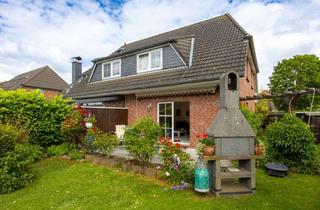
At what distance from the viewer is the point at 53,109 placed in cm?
1155

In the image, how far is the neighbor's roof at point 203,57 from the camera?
1127 cm

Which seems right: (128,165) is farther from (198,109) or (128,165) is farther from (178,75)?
(178,75)

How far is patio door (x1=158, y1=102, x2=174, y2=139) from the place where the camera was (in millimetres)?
12796

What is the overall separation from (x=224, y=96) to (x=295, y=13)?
10.0 meters

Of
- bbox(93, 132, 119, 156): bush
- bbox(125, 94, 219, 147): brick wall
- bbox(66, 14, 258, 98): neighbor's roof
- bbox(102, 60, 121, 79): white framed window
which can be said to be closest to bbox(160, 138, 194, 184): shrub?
bbox(93, 132, 119, 156): bush

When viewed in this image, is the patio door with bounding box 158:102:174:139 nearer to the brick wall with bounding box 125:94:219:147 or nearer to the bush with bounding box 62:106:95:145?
the brick wall with bounding box 125:94:219:147

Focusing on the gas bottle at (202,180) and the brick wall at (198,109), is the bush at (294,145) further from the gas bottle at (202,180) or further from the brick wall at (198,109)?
the gas bottle at (202,180)

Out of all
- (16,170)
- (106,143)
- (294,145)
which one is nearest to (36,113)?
(16,170)

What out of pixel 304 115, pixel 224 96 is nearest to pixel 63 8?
pixel 224 96

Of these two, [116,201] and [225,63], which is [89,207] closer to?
[116,201]

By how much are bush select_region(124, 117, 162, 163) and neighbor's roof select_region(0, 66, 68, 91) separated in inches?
1281

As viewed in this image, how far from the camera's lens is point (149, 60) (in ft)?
48.7

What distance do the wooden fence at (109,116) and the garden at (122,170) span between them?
251cm

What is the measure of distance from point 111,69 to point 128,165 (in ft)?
37.2
